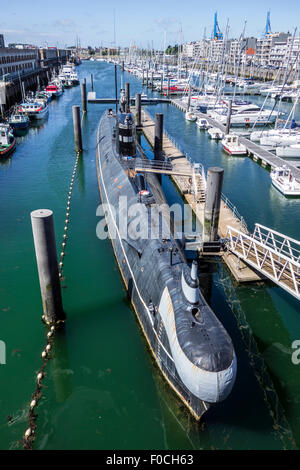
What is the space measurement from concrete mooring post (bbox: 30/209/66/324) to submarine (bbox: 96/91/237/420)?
4006 millimetres

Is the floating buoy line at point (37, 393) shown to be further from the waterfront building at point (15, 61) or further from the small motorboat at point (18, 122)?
the waterfront building at point (15, 61)

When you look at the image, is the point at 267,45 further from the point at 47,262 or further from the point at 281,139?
the point at 47,262

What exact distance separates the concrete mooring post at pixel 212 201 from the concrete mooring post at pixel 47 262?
10.4 meters

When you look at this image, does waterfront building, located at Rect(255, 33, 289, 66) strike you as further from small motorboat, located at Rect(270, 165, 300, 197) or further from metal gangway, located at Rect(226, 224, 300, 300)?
metal gangway, located at Rect(226, 224, 300, 300)

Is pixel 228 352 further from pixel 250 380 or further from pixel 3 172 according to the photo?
pixel 3 172

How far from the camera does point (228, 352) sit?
10.5m

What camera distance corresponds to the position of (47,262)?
48.6ft

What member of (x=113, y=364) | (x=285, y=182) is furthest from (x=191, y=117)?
(x=113, y=364)

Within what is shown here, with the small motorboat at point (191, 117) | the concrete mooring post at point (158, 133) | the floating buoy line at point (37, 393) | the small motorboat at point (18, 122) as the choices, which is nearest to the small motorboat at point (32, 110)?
the small motorboat at point (18, 122)

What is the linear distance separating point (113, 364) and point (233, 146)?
38656 millimetres

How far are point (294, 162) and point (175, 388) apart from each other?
1437 inches

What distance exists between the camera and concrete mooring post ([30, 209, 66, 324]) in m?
14.0

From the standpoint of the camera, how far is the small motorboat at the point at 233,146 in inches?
1774

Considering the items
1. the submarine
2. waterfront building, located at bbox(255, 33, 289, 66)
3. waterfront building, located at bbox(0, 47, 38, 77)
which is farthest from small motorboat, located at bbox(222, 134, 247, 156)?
waterfront building, located at bbox(255, 33, 289, 66)
